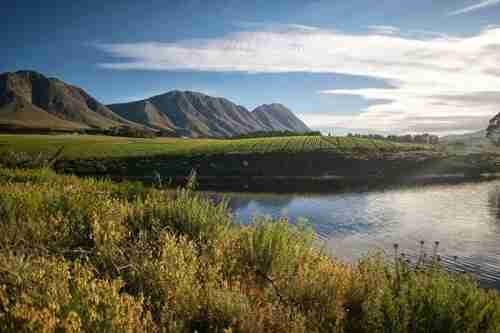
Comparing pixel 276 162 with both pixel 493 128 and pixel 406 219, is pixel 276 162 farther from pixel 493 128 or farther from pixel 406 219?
pixel 493 128

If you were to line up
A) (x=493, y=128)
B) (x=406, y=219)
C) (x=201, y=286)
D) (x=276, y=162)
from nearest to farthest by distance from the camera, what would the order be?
(x=201, y=286) < (x=406, y=219) < (x=276, y=162) < (x=493, y=128)

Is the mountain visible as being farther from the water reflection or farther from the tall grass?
the tall grass

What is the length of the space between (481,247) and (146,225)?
18199 millimetres

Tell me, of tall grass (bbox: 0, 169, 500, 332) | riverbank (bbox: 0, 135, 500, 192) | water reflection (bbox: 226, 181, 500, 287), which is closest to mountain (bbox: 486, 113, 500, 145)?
riverbank (bbox: 0, 135, 500, 192)

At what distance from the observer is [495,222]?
26.1m

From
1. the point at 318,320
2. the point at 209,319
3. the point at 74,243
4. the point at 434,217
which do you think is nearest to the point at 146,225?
the point at 74,243

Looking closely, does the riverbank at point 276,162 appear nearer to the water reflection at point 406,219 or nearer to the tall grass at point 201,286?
the water reflection at point 406,219

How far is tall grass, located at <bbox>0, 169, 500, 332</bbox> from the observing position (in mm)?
3912

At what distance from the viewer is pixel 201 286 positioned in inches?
202

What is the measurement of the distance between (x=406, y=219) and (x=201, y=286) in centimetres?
2549

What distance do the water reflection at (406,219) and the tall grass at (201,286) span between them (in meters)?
2.67

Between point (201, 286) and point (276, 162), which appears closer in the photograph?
point (201, 286)

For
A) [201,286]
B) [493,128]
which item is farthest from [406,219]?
[493,128]

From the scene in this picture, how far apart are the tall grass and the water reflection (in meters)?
2.67
